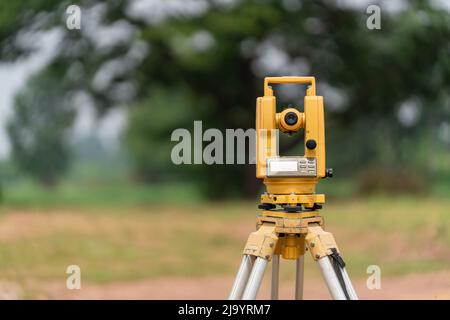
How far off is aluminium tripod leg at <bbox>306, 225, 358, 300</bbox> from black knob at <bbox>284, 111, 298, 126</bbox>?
2.38ft

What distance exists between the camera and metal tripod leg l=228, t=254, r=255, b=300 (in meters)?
4.00

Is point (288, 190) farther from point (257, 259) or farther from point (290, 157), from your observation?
point (257, 259)

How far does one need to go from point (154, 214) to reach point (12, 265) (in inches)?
300

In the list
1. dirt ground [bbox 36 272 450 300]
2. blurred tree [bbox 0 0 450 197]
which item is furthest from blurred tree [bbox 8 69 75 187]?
dirt ground [bbox 36 272 450 300]

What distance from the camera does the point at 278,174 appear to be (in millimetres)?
4027

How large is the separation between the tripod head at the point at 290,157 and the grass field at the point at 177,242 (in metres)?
3.65

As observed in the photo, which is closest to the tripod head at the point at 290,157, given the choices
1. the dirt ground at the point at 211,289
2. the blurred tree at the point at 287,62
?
the dirt ground at the point at 211,289

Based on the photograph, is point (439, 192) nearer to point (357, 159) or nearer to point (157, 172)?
point (357, 159)

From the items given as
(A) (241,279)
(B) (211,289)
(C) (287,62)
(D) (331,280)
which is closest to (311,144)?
(D) (331,280)

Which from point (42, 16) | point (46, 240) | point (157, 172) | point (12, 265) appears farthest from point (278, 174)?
point (157, 172)

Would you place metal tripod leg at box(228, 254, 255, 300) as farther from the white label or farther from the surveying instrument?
the white label

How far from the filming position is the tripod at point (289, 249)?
388cm

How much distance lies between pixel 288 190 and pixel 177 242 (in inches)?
333

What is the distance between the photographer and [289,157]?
4062mm
